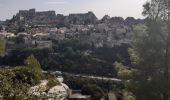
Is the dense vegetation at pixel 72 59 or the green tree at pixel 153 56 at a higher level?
the green tree at pixel 153 56

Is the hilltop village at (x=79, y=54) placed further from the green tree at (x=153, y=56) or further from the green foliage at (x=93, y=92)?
the green tree at (x=153, y=56)

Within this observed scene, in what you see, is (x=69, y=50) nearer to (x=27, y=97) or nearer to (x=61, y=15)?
(x=27, y=97)

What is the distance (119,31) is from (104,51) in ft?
70.4

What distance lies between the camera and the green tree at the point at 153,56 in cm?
1077

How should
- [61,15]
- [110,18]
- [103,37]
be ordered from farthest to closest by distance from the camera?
[61,15] < [110,18] < [103,37]

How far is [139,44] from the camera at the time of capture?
11.1 meters

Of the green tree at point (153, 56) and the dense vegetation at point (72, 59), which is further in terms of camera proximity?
the dense vegetation at point (72, 59)

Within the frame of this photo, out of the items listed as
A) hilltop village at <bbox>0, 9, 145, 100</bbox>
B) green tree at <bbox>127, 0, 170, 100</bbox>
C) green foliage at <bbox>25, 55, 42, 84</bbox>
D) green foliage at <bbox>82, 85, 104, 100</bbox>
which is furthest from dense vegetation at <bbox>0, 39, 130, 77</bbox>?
green tree at <bbox>127, 0, 170, 100</bbox>

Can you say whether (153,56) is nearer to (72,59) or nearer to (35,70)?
(35,70)

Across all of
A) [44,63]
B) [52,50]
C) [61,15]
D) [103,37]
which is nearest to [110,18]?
[61,15]

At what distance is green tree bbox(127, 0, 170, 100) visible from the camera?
10766 mm

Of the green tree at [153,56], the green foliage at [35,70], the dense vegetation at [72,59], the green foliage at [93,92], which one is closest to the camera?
the green tree at [153,56]

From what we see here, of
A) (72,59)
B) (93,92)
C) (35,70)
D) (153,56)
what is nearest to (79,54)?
(72,59)

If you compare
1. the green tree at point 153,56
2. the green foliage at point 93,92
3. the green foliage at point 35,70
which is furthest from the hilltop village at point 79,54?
the green tree at point 153,56
